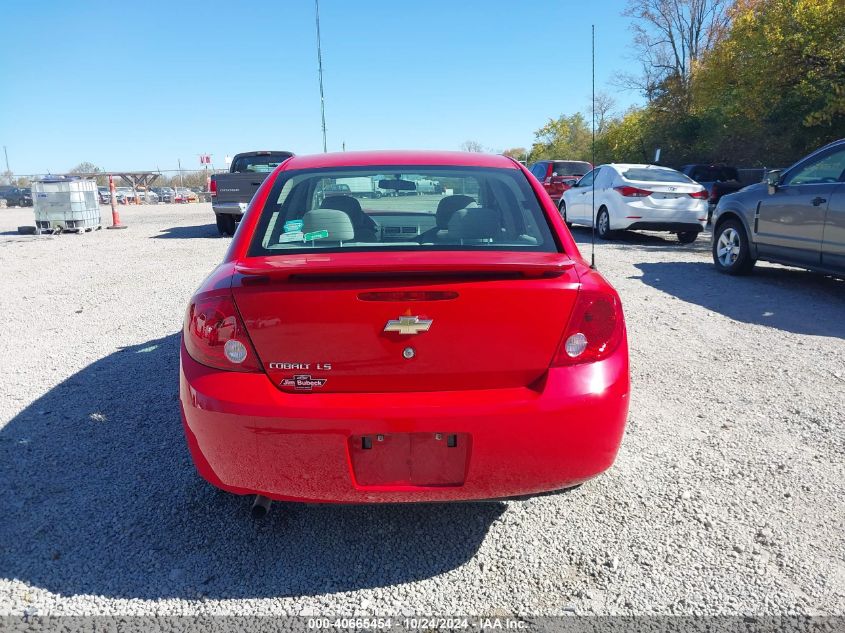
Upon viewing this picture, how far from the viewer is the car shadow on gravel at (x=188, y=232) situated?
630 inches

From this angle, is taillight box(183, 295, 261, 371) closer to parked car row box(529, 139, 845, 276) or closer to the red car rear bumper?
the red car rear bumper

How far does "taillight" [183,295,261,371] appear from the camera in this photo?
2445mm

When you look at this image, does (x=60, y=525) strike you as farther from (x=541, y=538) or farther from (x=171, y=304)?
(x=171, y=304)

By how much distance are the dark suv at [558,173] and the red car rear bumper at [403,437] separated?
1589 cm

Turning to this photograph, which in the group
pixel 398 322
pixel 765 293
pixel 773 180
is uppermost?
pixel 773 180

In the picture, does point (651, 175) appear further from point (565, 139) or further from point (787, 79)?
point (565, 139)

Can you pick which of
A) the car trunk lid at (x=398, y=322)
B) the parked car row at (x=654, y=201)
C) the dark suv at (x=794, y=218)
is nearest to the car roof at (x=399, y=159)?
the car trunk lid at (x=398, y=322)

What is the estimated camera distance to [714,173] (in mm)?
20078

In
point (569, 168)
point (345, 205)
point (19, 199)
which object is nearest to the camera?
point (345, 205)

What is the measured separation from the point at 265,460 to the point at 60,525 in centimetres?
125

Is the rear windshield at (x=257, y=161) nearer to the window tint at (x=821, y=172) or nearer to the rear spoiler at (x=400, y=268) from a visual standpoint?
the window tint at (x=821, y=172)

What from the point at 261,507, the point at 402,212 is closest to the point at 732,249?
the point at 402,212

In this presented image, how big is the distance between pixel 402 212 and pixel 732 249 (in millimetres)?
6511

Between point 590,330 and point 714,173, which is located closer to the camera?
point 590,330
